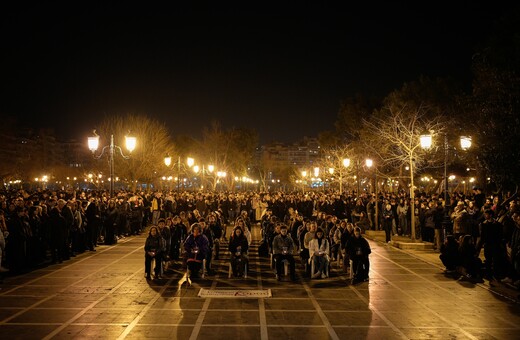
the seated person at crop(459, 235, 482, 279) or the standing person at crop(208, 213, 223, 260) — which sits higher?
the standing person at crop(208, 213, 223, 260)

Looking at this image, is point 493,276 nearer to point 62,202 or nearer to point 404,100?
point 62,202

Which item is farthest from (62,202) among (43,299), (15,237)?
(43,299)

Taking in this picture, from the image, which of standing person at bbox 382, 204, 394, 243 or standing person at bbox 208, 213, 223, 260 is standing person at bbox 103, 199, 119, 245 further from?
standing person at bbox 382, 204, 394, 243

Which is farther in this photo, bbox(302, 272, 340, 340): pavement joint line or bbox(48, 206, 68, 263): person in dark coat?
bbox(48, 206, 68, 263): person in dark coat

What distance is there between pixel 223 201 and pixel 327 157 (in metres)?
32.2

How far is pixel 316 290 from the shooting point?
13.9 meters

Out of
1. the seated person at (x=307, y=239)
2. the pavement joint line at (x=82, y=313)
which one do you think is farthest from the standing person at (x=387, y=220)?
the pavement joint line at (x=82, y=313)

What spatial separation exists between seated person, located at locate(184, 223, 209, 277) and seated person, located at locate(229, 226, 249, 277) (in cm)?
77

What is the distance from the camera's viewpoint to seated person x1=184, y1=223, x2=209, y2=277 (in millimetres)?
15273

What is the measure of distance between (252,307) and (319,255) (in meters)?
4.64

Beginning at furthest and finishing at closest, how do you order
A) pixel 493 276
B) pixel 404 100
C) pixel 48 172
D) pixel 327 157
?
pixel 48 172 → pixel 327 157 → pixel 404 100 → pixel 493 276

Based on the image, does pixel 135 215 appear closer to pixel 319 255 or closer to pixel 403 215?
pixel 403 215

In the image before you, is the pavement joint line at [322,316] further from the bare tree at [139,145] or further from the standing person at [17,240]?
the bare tree at [139,145]

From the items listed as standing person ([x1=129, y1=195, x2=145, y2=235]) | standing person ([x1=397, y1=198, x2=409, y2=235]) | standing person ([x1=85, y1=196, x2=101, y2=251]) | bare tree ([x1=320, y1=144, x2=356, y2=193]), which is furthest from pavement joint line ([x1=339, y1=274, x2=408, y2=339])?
bare tree ([x1=320, y1=144, x2=356, y2=193])
